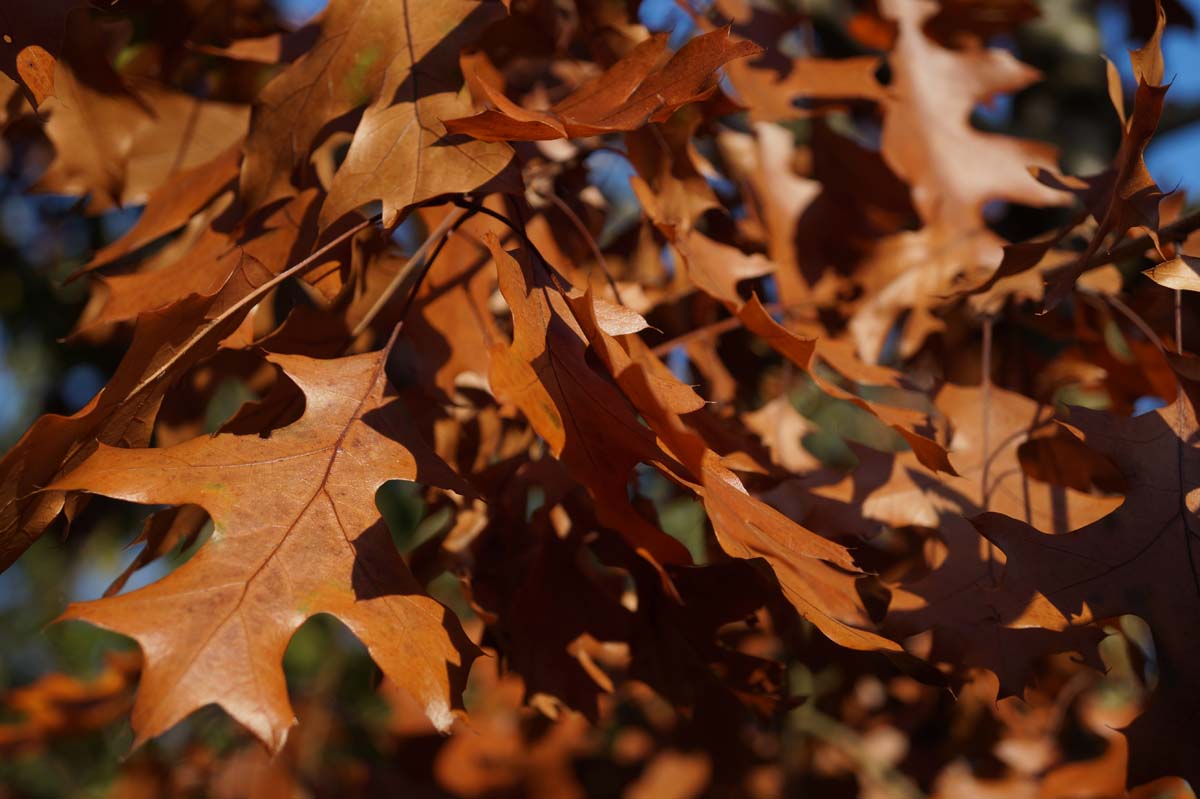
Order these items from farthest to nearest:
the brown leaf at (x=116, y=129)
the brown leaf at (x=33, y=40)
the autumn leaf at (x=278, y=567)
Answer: the brown leaf at (x=116, y=129) → the brown leaf at (x=33, y=40) → the autumn leaf at (x=278, y=567)

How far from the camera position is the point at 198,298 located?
787 millimetres

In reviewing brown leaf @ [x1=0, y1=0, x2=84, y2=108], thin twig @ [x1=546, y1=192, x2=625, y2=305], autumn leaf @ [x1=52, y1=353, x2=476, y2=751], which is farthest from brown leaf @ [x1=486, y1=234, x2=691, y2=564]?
brown leaf @ [x1=0, y1=0, x2=84, y2=108]

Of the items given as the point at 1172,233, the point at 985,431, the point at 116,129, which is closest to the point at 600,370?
the point at 985,431

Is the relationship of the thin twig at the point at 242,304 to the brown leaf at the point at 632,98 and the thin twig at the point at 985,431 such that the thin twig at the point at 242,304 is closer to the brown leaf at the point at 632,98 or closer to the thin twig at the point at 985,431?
the brown leaf at the point at 632,98

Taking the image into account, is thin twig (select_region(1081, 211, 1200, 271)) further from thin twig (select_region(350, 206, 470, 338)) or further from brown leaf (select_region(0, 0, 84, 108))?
brown leaf (select_region(0, 0, 84, 108))

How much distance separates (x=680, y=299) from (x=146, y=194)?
2.50ft

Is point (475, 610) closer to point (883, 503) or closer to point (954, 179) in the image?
point (883, 503)

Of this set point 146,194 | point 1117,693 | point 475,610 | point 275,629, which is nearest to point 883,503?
point 475,610

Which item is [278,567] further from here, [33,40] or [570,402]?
[33,40]

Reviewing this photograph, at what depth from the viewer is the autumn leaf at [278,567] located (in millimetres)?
665

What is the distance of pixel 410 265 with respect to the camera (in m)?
0.97

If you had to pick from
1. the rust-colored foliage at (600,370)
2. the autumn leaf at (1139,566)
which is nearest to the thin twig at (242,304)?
the rust-colored foliage at (600,370)

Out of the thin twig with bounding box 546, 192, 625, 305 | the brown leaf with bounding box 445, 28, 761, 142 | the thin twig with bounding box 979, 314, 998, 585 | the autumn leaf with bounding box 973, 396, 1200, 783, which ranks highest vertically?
the brown leaf with bounding box 445, 28, 761, 142

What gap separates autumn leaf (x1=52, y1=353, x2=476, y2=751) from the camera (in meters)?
0.67
